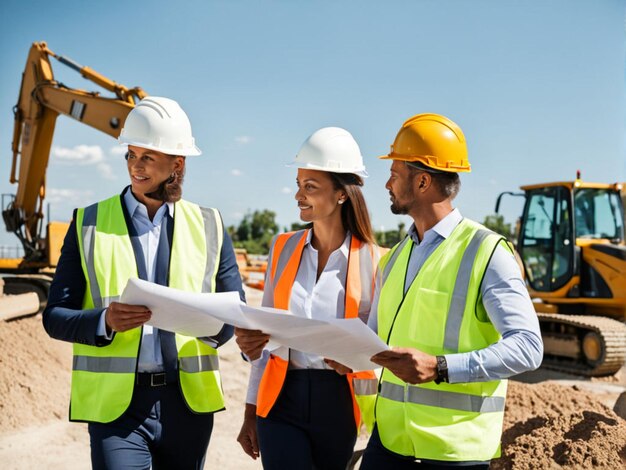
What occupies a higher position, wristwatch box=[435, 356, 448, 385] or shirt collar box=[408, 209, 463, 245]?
shirt collar box=[408, 209, 463, 245]

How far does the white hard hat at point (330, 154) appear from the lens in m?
3.12

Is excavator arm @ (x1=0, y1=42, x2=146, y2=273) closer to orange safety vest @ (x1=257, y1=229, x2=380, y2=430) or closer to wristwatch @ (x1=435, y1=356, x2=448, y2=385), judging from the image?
orange safety vest @ (x1=257, y1=229, x2=380, y2=430)

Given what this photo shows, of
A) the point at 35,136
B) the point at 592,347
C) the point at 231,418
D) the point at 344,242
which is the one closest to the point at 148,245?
the point at 344,242

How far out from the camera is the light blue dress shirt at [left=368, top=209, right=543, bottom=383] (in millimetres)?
2064

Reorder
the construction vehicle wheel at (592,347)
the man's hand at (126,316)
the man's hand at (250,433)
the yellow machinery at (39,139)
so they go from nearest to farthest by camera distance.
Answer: the man's hand at (126,316) → the man's hand at (250,433) → the construction vehicle wheel at (592,347) → the yellow machinery at (39,139)

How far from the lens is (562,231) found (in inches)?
426

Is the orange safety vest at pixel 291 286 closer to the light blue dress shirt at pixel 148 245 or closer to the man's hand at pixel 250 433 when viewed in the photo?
the man's hand at pixel 250 433

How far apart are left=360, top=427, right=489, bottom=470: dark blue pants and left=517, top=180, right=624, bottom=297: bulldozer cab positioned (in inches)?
357

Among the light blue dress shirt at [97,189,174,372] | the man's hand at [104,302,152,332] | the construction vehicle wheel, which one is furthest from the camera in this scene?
the construction vehicle wheel

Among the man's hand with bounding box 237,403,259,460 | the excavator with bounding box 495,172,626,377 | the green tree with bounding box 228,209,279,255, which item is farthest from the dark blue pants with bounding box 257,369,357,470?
the green tree with bounding box 228,209,279,255

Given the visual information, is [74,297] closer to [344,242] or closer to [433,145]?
[344,242]

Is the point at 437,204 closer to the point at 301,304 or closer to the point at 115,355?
the point at 301,304

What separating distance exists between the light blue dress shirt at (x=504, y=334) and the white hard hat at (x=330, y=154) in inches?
43.3

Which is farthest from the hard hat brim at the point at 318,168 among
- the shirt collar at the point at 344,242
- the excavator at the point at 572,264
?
the excavator at the point at 572,264
